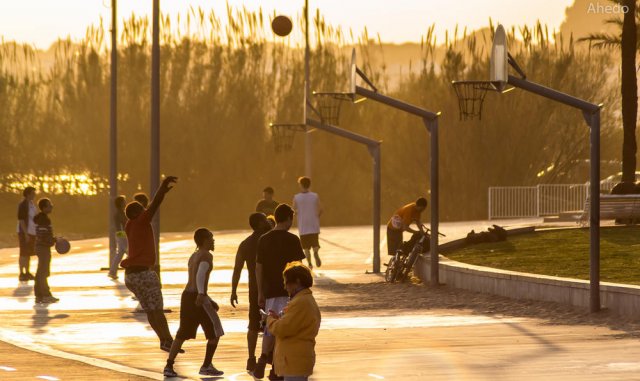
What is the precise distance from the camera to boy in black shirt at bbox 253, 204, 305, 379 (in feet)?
45.8

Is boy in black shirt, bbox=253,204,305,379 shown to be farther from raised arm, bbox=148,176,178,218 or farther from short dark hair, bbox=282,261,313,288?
short dark hair, bbox=282,261,313,288

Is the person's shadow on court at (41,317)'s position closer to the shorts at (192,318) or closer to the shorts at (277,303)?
the shorts at (192,318)

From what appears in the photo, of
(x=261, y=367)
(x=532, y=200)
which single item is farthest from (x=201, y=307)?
(x=532, y=200)

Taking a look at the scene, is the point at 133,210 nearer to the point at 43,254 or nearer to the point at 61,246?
the point at 61,246

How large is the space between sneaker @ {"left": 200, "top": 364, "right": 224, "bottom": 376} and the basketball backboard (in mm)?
8032

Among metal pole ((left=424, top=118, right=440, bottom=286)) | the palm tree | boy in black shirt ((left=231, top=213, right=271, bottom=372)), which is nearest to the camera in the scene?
boy in black shirt ((left=231, top=213, right=271, bottom=372))

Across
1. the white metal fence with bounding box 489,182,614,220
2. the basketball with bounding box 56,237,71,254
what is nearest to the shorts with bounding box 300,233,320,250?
the basketball with bounding box 56,237,71,254

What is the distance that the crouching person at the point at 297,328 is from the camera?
10773mm

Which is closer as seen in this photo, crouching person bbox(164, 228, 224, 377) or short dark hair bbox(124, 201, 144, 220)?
crouching person bbox(164, 228, 224, 377)

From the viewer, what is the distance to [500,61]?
70.6 ft

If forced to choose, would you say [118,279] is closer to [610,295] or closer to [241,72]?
[610,295]

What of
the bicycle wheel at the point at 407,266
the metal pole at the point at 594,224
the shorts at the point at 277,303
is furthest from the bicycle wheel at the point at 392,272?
the shorts at the point at 277,303

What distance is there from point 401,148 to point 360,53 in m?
7.30

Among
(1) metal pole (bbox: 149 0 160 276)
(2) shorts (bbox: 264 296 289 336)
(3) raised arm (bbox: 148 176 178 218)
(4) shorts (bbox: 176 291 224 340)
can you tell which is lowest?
(4) shorts (bbox: 176 291 224 340)
